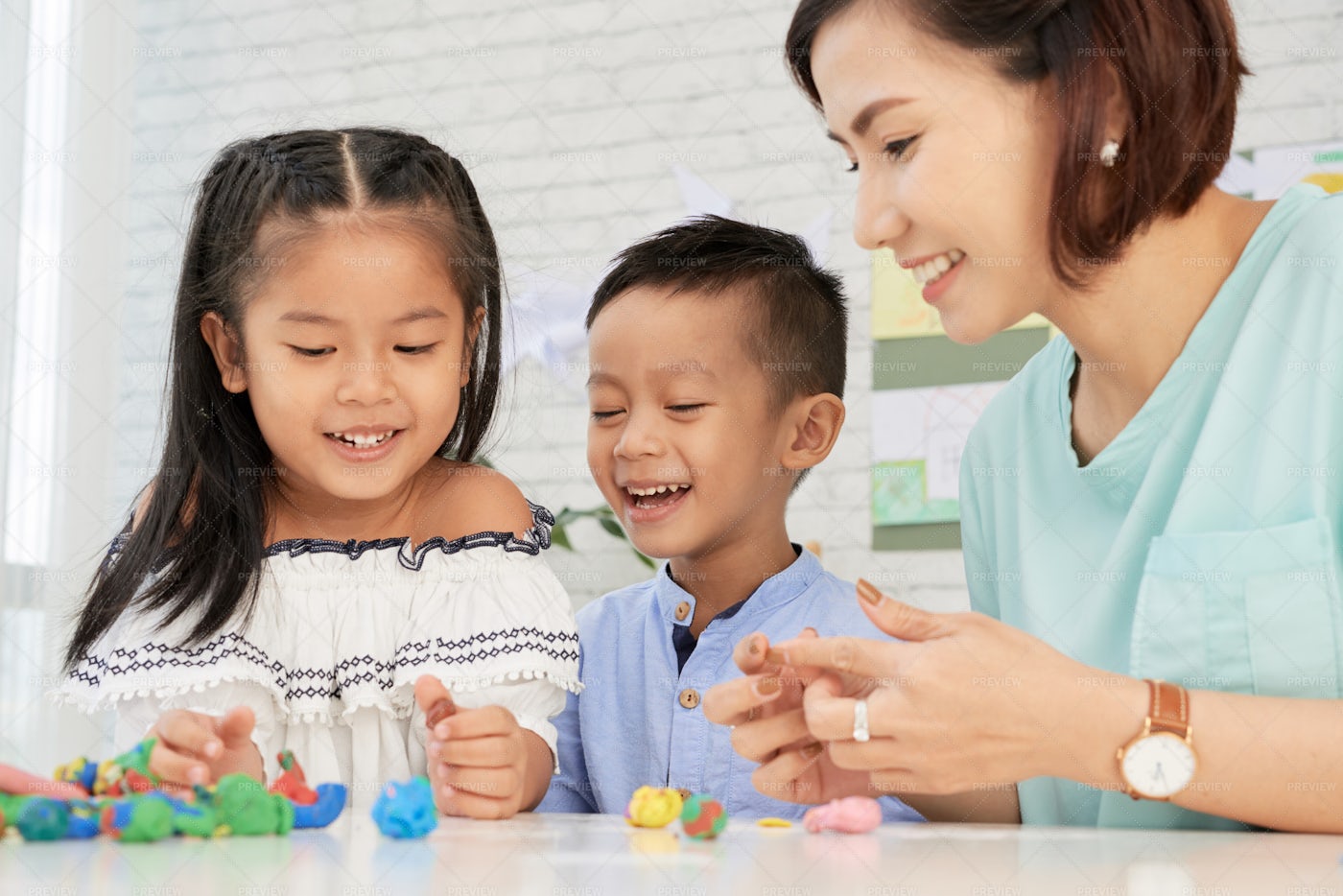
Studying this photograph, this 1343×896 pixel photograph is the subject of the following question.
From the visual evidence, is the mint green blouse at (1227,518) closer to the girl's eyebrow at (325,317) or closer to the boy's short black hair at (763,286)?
the boy's short black hair at (763,286)

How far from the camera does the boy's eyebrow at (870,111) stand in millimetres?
1083

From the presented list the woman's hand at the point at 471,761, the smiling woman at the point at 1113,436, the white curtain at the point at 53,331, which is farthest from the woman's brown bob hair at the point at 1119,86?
the white curtain at the point at 53,331

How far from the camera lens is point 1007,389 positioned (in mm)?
1355

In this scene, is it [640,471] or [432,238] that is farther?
[640,471]

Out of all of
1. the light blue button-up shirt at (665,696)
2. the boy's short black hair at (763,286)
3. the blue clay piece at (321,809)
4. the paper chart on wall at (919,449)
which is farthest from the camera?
the paper chart on wall at (919,449)

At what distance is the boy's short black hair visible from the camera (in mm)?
1582

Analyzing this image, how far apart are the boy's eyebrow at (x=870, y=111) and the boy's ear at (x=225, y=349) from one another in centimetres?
62

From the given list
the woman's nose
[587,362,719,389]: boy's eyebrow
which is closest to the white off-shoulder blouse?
[587,362,719,389]: boy's eyebrow

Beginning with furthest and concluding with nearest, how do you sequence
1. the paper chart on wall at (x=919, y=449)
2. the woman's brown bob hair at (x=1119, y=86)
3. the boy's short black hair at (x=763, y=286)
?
the paper chart on wall at (x=919, y=449) → the boy's short black hair at (x=763, y=286) → the woman's brown bob hair at (x=1119, y=86)

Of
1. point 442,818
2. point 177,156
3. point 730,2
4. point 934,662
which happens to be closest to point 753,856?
point 934,662

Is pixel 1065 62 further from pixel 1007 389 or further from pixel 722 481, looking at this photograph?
pixel 722 481

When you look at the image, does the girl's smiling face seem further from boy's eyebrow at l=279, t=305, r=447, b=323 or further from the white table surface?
the white table surface

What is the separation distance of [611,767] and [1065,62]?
84cm

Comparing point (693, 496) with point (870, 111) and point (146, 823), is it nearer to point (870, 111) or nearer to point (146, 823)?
point (870, 111)
